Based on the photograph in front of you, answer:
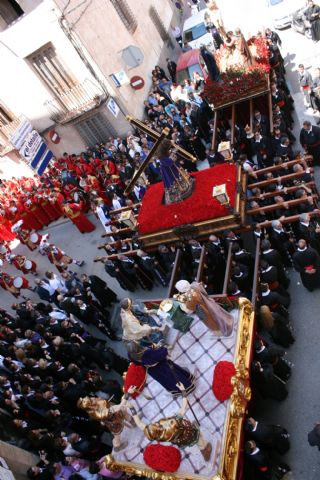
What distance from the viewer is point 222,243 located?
11930 millimetres

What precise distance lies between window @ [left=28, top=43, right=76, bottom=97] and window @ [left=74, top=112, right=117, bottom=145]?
1.59 meters

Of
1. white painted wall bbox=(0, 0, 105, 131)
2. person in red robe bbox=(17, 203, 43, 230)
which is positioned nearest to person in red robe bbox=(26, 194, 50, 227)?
person in red robe bbox=(17, 203, 43, 230)

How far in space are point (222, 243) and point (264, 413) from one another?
458 centimetres

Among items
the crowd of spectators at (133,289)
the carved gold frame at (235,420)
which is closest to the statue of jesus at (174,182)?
the crowd of spectators at (133,289)

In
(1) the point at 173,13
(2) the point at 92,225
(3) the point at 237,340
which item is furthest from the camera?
(1) the point at 173,13

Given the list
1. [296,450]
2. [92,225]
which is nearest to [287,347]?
[296,450]

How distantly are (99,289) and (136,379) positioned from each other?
4.49 m

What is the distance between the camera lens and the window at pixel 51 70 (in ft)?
59.8

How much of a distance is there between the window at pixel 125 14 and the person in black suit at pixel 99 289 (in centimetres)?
1403

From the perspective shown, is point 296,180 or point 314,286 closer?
point 314,286

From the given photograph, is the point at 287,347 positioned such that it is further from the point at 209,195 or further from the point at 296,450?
the point at 209,195

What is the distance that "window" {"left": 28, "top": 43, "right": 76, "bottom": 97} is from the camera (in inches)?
717

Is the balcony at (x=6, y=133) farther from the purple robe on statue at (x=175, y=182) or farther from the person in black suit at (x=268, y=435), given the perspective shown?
the person in black suit at (x=268, y=435)

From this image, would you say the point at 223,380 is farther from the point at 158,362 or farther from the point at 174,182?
the point at 174,182
